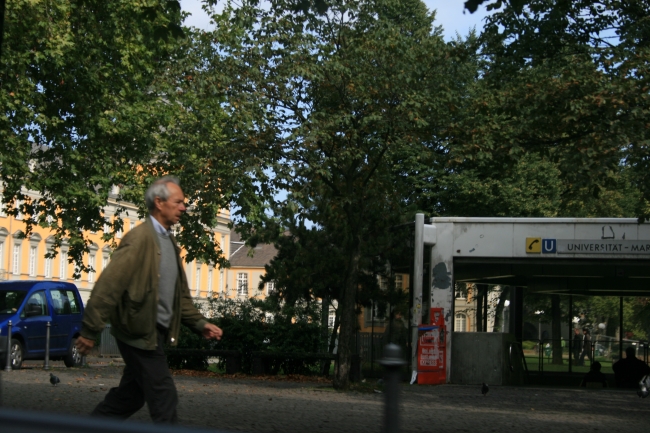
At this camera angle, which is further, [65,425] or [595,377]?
[595,377]

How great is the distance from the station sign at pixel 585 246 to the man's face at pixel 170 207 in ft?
57.0

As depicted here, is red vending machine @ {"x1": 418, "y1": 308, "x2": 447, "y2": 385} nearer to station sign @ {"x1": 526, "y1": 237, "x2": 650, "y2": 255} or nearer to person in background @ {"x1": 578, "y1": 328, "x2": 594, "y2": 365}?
station sign @ {"x1": 526, "y1": 237, "x2": 650, "y2": 255}

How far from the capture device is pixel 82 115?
27875 millimetres

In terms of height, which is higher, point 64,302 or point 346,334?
point 64,302

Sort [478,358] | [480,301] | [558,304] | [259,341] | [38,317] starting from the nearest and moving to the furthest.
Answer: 1. [38,317]
2. [478,358]
3. [259,341]
4. [480,301]
5. [558,304]

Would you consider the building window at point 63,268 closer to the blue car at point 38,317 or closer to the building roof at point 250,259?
the building roof at point 250,259

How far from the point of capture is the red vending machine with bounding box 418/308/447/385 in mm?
22484

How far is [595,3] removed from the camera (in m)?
15.8

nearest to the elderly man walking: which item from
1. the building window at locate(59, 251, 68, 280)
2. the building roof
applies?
the building window at locate(59, 251, 68, 280)

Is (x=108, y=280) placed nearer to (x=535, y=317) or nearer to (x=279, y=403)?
(x=279, y=403)

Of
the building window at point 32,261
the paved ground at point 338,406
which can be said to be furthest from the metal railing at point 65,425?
the building window at point 32,261

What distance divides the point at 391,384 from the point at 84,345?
81.7 inches

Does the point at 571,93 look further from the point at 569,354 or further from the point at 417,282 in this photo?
the point at 569,354

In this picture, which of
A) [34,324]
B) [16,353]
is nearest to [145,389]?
[16,353]
